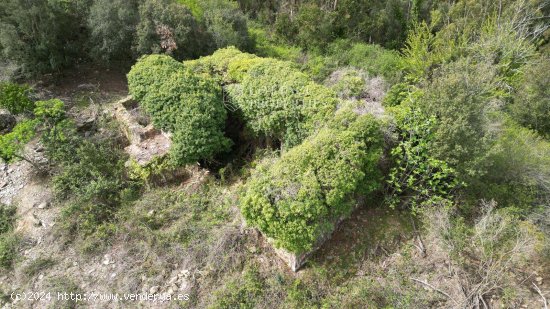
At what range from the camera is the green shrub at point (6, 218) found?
9.66m

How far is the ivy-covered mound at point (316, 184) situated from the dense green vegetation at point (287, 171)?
43mm

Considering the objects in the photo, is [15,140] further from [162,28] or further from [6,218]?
[162,28]

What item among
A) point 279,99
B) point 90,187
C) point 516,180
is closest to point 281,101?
point 279,99

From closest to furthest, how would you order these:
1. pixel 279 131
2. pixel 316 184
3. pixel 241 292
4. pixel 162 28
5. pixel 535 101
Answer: pixel 316 184, pixel 241 292, pixel 279 131, pixel 535 101, pixel 162 28

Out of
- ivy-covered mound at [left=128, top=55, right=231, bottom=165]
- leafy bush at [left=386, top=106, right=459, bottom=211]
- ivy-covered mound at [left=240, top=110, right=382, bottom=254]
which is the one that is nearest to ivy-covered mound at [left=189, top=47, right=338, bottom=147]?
ivy-covered mound at [left=128, top=55, right=231, bottom=165]

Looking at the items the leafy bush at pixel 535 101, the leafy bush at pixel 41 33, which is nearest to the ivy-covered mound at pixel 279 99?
the leafy bush at pixel 41 33

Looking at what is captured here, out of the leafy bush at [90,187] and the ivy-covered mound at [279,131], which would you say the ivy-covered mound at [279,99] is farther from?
the leafy bush at [90,187]

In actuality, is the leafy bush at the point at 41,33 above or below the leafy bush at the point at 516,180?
above

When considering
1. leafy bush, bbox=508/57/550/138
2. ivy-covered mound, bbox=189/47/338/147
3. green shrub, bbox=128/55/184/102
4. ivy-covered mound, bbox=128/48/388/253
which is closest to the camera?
ivy-covered mound, bbox=128/48/388/253

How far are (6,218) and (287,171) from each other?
968cm

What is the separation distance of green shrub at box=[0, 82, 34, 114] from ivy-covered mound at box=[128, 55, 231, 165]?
4450 millimetres

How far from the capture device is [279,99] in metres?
9.90

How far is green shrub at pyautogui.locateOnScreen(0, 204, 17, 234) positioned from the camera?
9664 millimetres

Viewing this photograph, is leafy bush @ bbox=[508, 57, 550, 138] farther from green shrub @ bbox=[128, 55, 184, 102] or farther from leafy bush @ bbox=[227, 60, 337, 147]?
green shrub @ bbox=[128, 55, 184, 102]
